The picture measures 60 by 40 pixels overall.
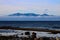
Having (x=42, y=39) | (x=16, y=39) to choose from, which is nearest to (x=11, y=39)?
(x=16, y=39)

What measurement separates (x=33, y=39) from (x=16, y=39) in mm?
367

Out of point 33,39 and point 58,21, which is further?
point 58,21

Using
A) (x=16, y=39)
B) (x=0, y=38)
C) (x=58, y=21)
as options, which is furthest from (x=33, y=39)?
(x=58, y=21)

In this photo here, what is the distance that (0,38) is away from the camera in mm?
3506

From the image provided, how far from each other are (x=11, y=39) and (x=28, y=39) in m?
0.35

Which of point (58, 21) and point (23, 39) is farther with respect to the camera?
point (58, 21)

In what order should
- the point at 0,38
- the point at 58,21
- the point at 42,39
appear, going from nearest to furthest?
the point at 42,39 → the point at 0,38 → the point at 58,21

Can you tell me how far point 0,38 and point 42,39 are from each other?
854mm

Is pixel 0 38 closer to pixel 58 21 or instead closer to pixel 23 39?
pixel 23 39

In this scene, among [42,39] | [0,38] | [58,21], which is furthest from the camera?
[58,21]

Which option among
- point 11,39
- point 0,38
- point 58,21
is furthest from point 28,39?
point 58,21

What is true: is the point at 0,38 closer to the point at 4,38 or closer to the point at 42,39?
the point at 4,38

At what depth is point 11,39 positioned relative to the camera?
3.51 metres

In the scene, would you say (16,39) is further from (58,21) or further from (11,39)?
(58,21)
